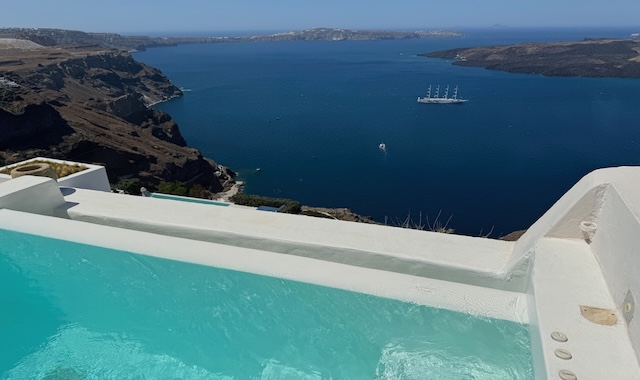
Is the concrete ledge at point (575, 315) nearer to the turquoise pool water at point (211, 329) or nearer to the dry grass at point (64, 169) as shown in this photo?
the turquoise pool water at point (211, 329)

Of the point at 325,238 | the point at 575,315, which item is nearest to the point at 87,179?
the point at 325,238

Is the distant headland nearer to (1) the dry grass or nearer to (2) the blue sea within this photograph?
(2) the blue sea

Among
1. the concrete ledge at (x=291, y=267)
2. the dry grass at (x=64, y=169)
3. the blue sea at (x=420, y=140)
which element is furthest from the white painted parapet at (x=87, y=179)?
the blue sea at (x=420, y=140)

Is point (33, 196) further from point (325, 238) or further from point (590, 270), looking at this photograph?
point (590, 270)

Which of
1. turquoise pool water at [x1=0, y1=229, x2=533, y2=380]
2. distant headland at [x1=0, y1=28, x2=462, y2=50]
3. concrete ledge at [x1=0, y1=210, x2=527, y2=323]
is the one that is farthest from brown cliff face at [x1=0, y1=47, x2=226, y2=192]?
distant headland at [x1=0, y1=28, x2=462, y2=50]

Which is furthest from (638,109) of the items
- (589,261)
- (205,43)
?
(205,43)

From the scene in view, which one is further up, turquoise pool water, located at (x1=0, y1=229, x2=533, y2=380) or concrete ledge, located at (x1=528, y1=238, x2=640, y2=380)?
concrete ledge, located at (x1=528, y1=238, x2=640, y2=380)
